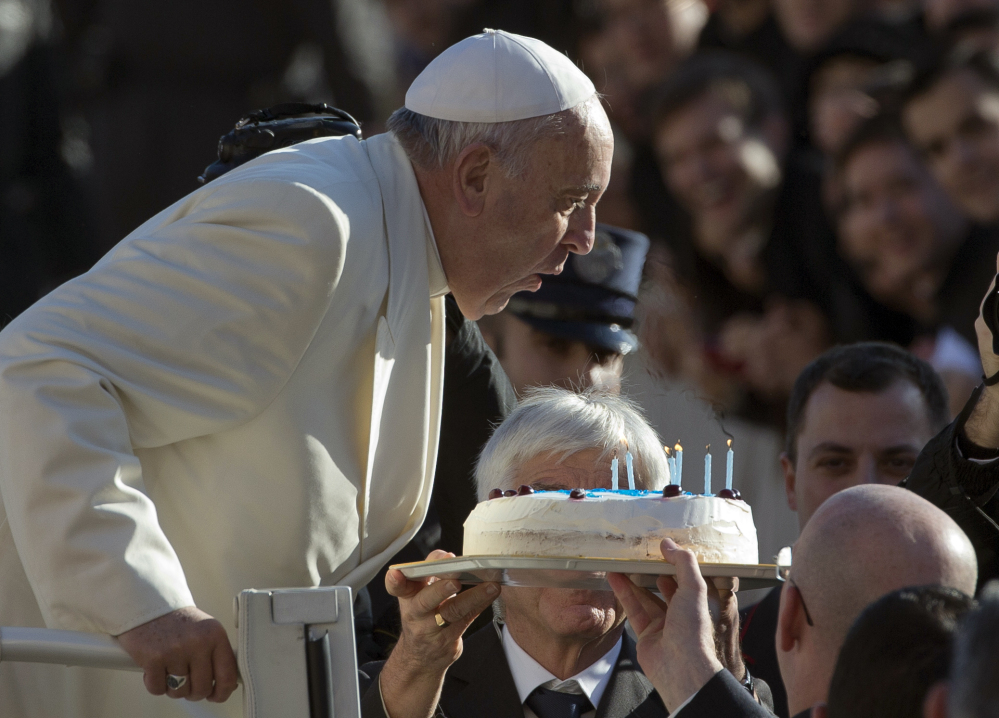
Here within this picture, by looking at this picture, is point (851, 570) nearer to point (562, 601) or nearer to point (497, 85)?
point (562, 601)

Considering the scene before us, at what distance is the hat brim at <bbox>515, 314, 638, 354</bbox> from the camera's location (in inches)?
183

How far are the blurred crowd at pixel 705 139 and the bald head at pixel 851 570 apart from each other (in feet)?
9.10

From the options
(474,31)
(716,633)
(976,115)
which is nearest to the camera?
(716,633)

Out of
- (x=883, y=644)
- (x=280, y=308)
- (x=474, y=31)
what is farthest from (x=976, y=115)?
(x=883, y=644)

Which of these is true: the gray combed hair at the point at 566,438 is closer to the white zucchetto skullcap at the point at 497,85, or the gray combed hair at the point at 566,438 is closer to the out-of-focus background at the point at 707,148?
the white zucchetto skullcap at the point at 497,85

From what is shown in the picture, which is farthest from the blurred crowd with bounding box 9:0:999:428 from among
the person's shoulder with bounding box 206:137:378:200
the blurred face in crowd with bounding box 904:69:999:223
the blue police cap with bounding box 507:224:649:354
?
the person's shoulder with bounding box 206:137:378:200

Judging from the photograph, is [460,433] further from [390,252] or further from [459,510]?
[390,252]

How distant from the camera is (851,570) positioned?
7.48 ft

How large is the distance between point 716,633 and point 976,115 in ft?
8.90

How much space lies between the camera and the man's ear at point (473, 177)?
3.04 meters

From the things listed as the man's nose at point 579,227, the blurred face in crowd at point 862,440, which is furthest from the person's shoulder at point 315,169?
the blurred face in crowd at point 862,440

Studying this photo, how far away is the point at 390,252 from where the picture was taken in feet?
9.57

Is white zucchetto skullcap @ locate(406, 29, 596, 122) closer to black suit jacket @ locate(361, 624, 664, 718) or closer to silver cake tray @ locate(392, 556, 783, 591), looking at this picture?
silver cake tray @ locate(392, 556, 783, 591)

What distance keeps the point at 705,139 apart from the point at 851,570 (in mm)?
3524
